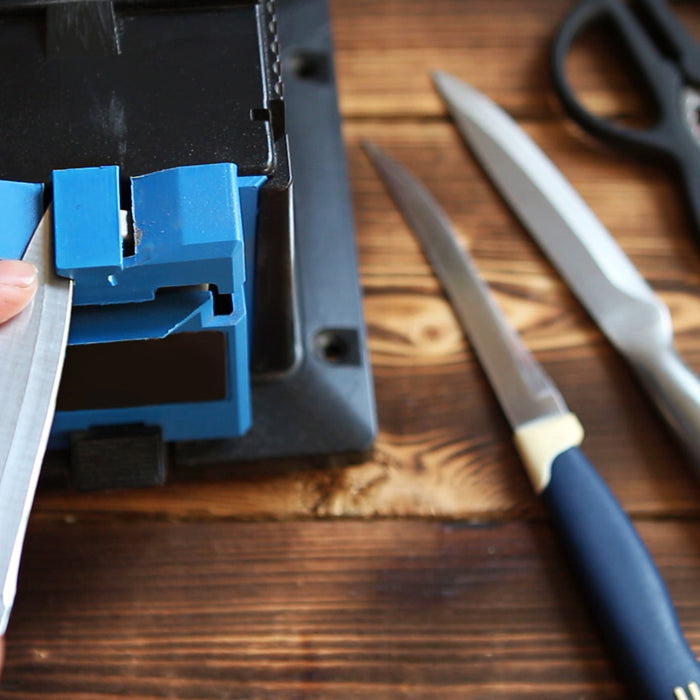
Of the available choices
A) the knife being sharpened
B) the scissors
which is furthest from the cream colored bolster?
the scissors

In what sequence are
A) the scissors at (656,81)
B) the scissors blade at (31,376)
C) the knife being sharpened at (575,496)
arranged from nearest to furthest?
the scissors blade at (31,376)
the knife being sharpened at (575,496)
the scissors at (656,81)

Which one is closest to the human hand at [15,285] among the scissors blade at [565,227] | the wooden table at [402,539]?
the wooden table at [402,539]

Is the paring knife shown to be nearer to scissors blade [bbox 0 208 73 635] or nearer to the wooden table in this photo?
the wooden table

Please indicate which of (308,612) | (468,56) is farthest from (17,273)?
(468,56)

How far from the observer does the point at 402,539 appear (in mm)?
437

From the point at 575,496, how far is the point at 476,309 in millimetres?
120

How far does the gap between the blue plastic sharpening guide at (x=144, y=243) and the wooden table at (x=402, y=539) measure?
0.49 ft

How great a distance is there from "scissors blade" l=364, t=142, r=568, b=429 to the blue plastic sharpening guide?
19 centimetres

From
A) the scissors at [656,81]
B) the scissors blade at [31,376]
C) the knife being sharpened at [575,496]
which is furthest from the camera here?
the scissors at [656,81]

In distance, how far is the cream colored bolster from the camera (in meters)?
0.43

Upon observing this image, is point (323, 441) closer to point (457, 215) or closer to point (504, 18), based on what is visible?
point (457, 215)

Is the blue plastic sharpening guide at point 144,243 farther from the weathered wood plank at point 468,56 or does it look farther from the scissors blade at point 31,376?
the weathered wood plank at point 468,56

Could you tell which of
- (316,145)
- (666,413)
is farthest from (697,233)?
(316,145)

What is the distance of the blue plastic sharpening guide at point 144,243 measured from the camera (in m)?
0.29
